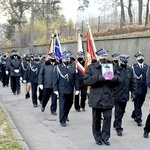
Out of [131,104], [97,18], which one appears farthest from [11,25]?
[131,104]

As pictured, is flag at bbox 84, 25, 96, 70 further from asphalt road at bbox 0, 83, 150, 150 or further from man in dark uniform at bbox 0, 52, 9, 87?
man in dark uniform at bbox 0, 52, 9, 87

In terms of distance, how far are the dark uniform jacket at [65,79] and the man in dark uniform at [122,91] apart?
4.75ft

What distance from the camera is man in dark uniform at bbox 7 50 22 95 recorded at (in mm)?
17273

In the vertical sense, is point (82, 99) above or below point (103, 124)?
below

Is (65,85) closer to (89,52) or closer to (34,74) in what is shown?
(89,52)

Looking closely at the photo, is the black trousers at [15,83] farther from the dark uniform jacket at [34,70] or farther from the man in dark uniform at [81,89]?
the man in dark uniform at [81,89]

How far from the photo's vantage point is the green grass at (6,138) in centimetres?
692

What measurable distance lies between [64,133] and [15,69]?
8910 millimetres

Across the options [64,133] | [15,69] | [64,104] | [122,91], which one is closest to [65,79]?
[64,104]

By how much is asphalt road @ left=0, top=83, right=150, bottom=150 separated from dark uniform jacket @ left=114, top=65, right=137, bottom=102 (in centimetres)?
88

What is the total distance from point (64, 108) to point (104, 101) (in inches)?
95.2

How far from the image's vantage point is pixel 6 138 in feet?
25.2

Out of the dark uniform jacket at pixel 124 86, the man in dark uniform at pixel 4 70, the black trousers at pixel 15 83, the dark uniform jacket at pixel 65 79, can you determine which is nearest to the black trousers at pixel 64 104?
the dark uniform jacket at pixel 65 79

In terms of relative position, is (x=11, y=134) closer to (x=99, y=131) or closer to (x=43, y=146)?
(x=43, y=146)
